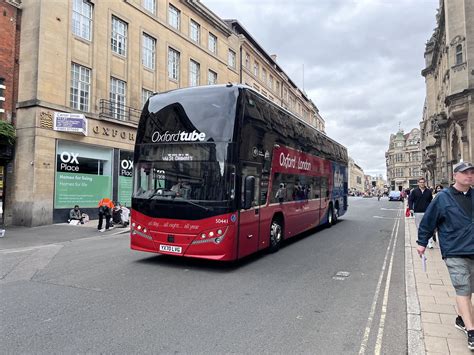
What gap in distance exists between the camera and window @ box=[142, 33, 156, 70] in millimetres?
23188

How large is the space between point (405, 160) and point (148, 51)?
345 feet

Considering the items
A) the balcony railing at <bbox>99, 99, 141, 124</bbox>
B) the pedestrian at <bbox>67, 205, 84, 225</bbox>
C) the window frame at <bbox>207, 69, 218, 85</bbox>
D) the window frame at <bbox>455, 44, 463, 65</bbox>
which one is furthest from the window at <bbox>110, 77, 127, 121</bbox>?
the window frame at <bbox>455, 44, 463, 65</bbox>

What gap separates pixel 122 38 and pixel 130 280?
18862mm

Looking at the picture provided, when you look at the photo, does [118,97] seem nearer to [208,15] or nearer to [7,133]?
[7,133]

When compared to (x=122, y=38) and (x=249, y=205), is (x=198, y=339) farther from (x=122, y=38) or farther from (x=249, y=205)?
(x=122, y=38)

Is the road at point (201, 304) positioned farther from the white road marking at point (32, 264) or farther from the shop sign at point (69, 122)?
the shop sign at point (69, 122)

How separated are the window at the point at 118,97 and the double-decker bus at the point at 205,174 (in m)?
13.7

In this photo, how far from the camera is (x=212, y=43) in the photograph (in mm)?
30594

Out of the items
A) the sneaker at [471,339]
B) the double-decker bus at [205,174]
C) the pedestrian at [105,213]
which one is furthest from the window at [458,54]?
the sneaker at [471,339]

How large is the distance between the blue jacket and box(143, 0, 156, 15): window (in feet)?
77.3

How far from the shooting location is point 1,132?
15.3m

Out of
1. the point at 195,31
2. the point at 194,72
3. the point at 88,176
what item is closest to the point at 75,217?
the point at 88,176

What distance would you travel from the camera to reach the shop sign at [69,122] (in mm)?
16781

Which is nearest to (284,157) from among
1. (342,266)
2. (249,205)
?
(249,205)
